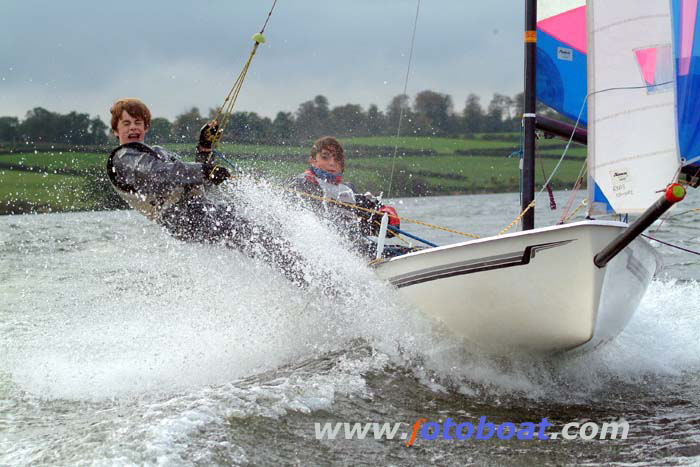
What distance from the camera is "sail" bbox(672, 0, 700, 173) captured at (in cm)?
390

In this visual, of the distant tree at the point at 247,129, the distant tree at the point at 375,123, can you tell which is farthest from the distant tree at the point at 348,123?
the distant tree at the point at 247,129

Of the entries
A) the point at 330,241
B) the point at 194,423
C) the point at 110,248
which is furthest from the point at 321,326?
the point at 110,248

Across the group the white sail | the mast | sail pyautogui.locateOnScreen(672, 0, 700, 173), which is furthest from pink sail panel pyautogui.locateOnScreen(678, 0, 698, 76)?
the white sail

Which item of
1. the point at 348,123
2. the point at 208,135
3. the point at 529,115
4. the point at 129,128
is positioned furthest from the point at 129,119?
the point at 348,123

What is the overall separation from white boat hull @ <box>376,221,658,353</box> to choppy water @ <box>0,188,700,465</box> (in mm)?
247

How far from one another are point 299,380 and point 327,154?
219 cm

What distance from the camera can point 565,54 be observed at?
5.96 m

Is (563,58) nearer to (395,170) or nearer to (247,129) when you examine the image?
(247,129)

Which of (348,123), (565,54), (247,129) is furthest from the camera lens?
(348,123)

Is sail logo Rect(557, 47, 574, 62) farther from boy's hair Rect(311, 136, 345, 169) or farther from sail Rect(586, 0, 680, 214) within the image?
boy's hair Rect(311, 136, 345, 169)

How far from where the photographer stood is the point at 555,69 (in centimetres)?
602

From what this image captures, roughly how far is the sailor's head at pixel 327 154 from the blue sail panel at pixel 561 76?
5.96 ft

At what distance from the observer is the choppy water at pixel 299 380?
321 centimetres

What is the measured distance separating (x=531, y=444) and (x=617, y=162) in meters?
1.74
